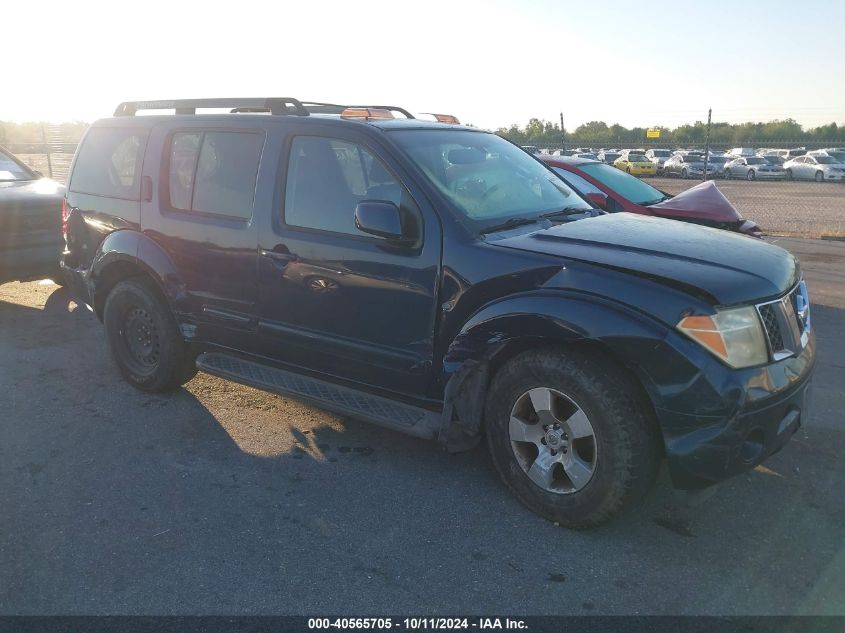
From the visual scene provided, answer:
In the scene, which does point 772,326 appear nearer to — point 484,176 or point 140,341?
point 484,176

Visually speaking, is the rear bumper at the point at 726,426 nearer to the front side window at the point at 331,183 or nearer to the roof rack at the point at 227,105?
the front side window at the point at 331,183

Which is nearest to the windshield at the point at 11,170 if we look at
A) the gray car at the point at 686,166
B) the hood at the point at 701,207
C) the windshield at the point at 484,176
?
the windshield at the point at 484,176

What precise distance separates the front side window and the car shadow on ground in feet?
4.44

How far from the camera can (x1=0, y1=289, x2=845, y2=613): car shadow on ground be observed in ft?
9.28

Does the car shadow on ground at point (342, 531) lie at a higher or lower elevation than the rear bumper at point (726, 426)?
lower

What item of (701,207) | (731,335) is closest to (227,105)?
(731,335)

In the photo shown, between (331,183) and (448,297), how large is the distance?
1058mm

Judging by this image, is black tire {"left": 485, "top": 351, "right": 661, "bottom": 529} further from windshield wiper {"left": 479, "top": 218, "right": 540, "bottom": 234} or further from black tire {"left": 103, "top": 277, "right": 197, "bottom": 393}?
black tire {"left": 103, "top": 277, "right": 197, "bottom": 393}

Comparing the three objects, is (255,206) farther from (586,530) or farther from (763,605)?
(763,605)

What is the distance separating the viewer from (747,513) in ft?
11.1

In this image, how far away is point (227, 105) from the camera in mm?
4648

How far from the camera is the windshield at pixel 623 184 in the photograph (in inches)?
Answer: 310

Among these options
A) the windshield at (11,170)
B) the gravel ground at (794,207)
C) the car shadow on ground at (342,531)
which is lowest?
the car shadow on ground at (342,531)

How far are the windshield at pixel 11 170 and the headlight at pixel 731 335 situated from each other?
Answer: 7851mm
